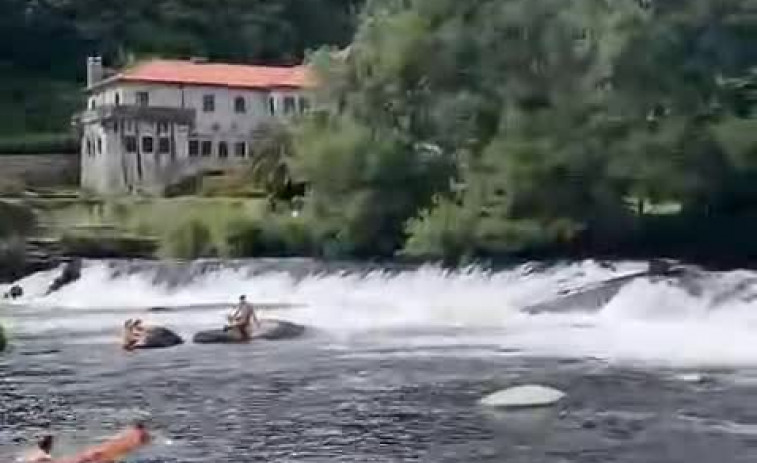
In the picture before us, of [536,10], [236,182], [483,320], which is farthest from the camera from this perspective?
[236,182]

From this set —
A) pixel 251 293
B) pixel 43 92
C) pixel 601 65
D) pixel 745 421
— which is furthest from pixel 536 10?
pixel 43 92

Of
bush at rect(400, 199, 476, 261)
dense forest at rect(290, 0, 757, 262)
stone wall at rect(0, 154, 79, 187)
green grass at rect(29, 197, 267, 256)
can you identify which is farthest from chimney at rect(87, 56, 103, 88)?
bush at rect(400, 199, 476, 261)

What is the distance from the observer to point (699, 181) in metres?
61.1

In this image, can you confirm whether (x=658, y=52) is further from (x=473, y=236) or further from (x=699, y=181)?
(x=473, y=236)

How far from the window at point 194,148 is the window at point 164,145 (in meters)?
1.56

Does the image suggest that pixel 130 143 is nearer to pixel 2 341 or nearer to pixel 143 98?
pixel 143 98

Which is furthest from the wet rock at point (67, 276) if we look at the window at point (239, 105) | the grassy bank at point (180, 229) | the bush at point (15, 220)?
the window at point (239, 105)

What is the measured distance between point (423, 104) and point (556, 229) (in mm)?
8626

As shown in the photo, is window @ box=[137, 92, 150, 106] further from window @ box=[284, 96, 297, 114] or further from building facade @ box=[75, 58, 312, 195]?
window @ box=[284, 96, 297, 114]

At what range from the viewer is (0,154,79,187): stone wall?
322ft

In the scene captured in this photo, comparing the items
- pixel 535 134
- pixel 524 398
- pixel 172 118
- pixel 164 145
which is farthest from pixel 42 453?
pixel 172 118

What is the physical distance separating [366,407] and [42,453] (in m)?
8.30

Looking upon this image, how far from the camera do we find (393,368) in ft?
136

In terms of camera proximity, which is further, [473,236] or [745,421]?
[473,236]
